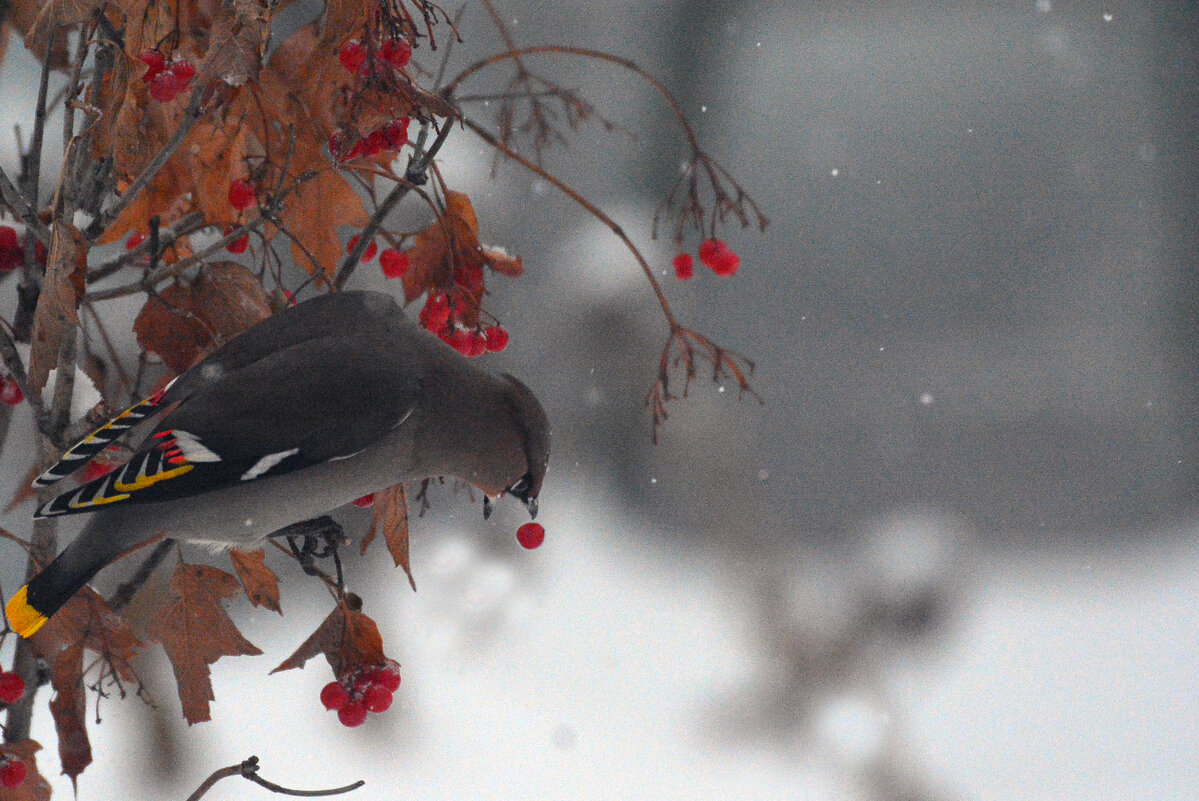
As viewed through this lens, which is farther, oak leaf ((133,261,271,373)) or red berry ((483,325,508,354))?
red berry ((483,325,508,354))

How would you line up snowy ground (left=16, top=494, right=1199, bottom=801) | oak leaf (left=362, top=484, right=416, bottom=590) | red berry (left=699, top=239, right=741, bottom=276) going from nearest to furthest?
oak leaf (left=362, top=484, right=416, bottom=590)
red berry (left=699, top=239, right=741, bottom=276)
snowy ground (left=16, top=494, right=1199, bottom=801)

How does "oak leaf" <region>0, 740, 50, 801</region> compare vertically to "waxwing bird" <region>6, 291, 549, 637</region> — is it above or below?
below

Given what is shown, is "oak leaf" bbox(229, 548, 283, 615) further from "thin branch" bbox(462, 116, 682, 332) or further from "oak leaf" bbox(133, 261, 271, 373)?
"thin branch" bbox(462, 116, 682, 332)

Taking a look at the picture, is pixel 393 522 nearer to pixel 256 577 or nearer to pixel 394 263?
pixel 256 577

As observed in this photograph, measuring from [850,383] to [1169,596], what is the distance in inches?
44.2

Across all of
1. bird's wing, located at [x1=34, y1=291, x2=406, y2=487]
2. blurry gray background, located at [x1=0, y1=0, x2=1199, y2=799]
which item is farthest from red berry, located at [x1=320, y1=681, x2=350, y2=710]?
blurry gray background, located at [x1=0, y1=0, x2=1199, y2=799]

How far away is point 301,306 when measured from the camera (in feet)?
2.65

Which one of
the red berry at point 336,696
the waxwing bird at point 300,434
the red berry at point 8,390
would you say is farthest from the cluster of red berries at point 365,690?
the red berry at point 8,390

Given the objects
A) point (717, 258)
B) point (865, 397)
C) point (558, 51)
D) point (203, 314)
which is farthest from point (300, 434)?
point (865, 397)

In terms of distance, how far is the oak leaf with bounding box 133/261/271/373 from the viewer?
2.63 feet

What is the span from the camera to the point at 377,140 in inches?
30.1

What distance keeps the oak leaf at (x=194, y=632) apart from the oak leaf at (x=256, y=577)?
32mm

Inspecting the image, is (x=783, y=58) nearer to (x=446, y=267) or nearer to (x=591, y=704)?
(x=591, y=704)

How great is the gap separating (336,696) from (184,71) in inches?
17.9
